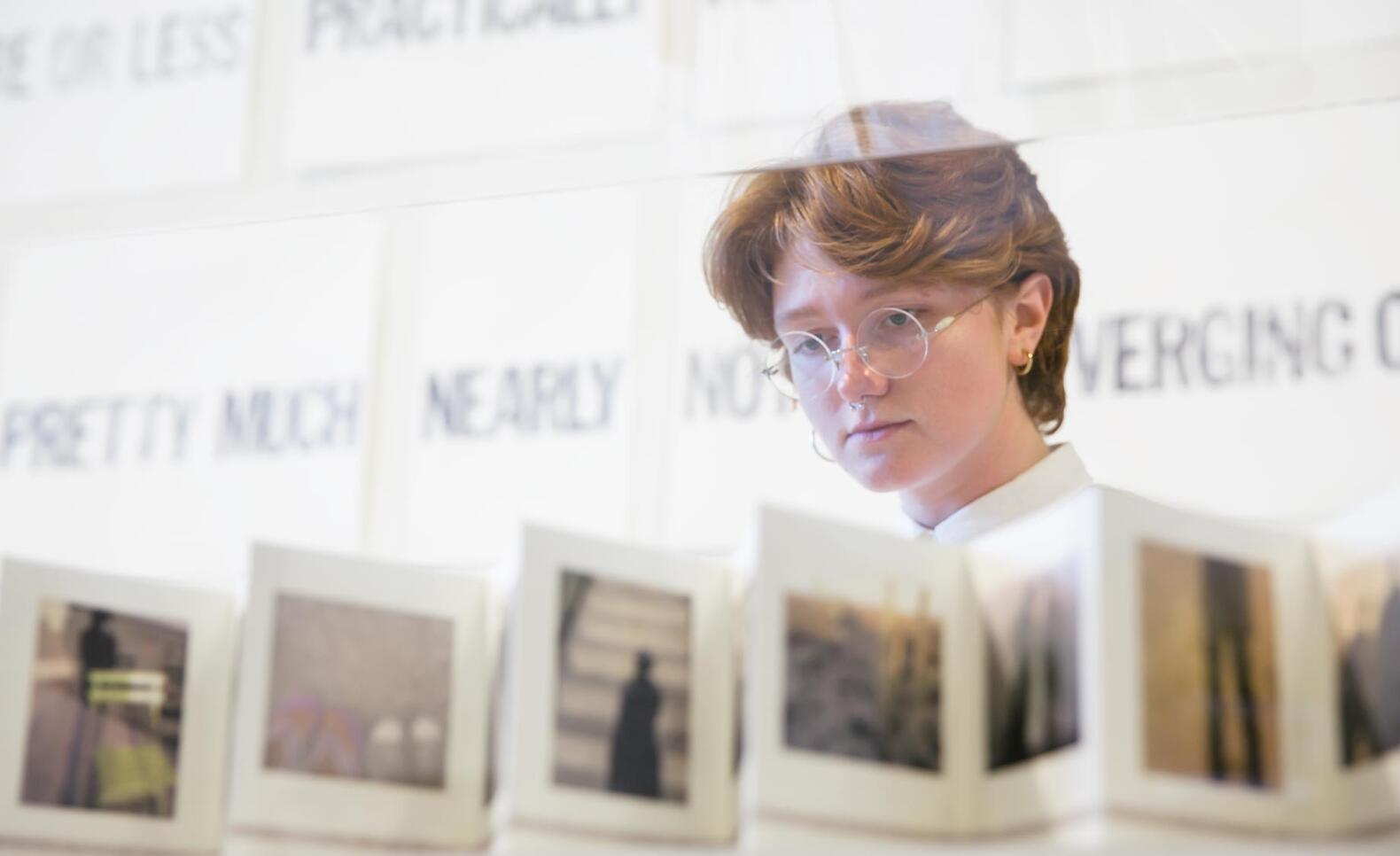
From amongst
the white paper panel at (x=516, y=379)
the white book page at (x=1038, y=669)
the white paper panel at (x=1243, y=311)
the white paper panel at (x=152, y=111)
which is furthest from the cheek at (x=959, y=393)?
the white paper panel at (x=152, y=111)

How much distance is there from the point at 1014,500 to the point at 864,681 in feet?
1.77

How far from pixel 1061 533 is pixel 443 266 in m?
1.95

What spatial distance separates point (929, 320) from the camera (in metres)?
1.46

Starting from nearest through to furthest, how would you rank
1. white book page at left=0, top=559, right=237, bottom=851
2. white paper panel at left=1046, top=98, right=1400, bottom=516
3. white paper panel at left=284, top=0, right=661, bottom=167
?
white book page at left=0, top=559, right=237, bottom=851, white paper panel at left=1046, top=98, right=1400, bottom=516, white paper panel at left=284, top=0, right=661, bottom=167

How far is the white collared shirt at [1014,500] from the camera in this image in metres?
1.41

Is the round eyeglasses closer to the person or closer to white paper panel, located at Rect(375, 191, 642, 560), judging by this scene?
the person

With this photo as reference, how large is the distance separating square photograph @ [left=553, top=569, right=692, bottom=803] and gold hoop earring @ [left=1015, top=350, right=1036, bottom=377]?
603 mm

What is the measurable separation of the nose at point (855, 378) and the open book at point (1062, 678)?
51cm

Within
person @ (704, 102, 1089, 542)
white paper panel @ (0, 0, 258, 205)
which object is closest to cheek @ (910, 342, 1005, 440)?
person @ (704, 102, 1089, 542)

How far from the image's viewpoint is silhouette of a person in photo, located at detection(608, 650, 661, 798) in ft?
3.11

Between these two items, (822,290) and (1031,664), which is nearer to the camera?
(1031,664)

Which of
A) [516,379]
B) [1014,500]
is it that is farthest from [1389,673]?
[516,379]

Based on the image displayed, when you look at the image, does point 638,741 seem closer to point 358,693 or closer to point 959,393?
point 358,693

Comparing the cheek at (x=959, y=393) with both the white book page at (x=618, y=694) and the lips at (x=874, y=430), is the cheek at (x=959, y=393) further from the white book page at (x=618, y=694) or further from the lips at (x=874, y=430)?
the white book page at (x=618, y=694)
